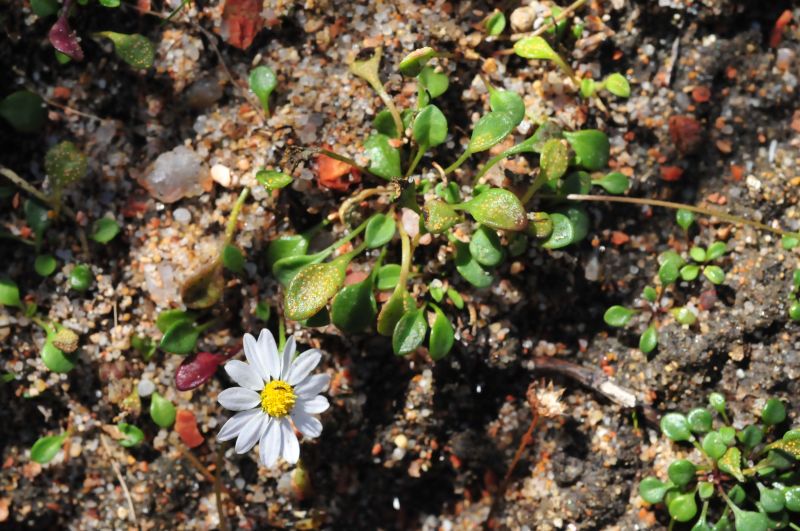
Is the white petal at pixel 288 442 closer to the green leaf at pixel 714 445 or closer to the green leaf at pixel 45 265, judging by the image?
the green leaf at pixel 45 265

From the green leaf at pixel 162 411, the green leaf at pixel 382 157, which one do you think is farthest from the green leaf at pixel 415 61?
the green leaf at pixel 162 411

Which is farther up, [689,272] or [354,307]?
[354,307]

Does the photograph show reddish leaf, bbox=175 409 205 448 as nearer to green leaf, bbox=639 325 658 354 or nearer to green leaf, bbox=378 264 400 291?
green leaf, bbox=378 264 400 291

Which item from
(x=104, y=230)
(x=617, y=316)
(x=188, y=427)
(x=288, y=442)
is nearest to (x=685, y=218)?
(x=617, y=316)

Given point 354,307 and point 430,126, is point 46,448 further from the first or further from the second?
point 430,126

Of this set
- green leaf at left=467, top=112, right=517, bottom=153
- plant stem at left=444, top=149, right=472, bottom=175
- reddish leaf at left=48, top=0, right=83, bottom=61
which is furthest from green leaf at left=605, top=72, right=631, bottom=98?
reddish leaf at left=48, top=0, right=83, bottom=61

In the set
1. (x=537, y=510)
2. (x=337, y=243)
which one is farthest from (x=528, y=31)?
(x=537, y=510)
